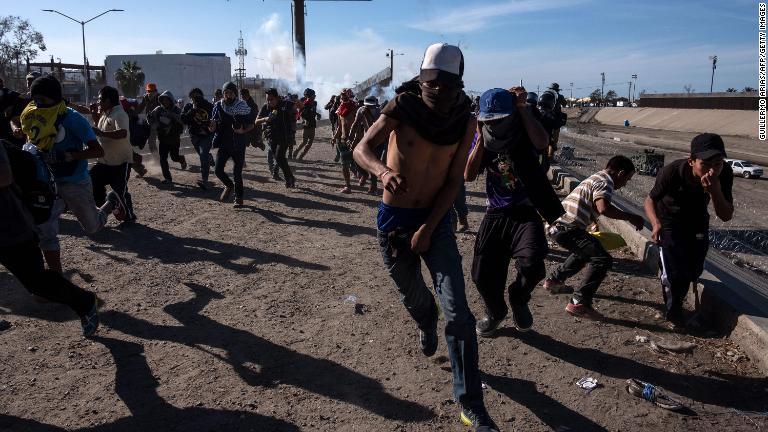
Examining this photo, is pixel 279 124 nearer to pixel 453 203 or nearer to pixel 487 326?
pixel 453 203

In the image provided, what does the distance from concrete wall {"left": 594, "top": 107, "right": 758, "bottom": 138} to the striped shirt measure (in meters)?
43.5

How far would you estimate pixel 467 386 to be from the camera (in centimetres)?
297

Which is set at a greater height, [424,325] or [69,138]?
[69,138]

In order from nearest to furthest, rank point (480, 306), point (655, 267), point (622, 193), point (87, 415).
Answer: point (87, 415)
point (480, 306)
point (655, 267)
point (622, 193)

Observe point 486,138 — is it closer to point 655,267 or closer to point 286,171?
point 655,267

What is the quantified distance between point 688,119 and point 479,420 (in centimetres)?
6045

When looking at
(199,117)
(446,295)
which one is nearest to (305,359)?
(446,295)

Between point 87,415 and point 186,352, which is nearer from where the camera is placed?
point 87,415

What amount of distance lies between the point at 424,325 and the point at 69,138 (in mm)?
3758

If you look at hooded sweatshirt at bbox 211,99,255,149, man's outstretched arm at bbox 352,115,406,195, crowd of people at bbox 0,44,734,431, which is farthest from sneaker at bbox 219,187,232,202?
man's outstretched arm at bbox 352,115,406,195

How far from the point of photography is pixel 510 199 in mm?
4141

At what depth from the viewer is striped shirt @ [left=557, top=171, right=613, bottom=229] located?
4.87m

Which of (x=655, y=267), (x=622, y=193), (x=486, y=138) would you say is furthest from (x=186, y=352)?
(x=622, y=193)

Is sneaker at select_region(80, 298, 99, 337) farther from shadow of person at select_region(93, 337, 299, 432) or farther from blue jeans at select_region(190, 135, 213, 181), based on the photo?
blue jeans at select_region(190, 135, 213, 181)
